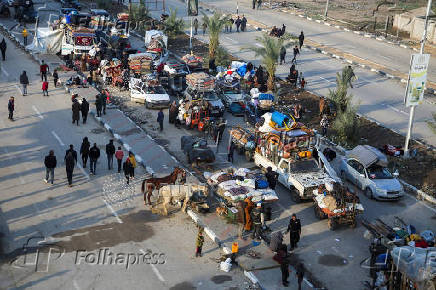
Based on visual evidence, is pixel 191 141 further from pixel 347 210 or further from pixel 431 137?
pixel 431 137

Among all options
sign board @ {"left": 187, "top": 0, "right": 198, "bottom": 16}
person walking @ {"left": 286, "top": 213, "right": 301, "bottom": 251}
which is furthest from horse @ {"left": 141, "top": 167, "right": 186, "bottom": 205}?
sign board @ {"left": 187, "top": 0, "right": 198, "bottom": 16}

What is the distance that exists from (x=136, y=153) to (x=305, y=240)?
10.5 metres

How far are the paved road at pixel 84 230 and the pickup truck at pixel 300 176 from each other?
475 centimetres

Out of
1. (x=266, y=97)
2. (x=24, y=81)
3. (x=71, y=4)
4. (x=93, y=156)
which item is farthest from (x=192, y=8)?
(x=93, y=156)

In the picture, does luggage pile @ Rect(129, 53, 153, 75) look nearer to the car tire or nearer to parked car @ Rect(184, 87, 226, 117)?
parked car @ Rect(184, 87, 226, 117)

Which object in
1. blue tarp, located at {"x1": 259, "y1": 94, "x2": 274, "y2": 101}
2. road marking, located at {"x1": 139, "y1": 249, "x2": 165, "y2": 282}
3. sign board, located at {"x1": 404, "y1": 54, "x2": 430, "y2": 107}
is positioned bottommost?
road marking, located at {"x1": 139, "y1": 249, "x2": 165, "y2": 282}

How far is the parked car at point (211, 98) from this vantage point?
3494 cm

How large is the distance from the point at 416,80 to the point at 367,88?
11.7 meters

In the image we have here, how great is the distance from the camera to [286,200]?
26.2 metres

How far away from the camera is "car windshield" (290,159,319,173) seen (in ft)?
86.4

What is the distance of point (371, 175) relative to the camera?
88.2 feet

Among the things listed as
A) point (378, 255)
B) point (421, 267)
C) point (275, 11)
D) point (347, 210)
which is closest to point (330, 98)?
point (347, 210)

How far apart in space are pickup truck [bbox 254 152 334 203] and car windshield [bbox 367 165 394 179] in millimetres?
2175

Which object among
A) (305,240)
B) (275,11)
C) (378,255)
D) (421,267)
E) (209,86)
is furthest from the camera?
(275,11)
